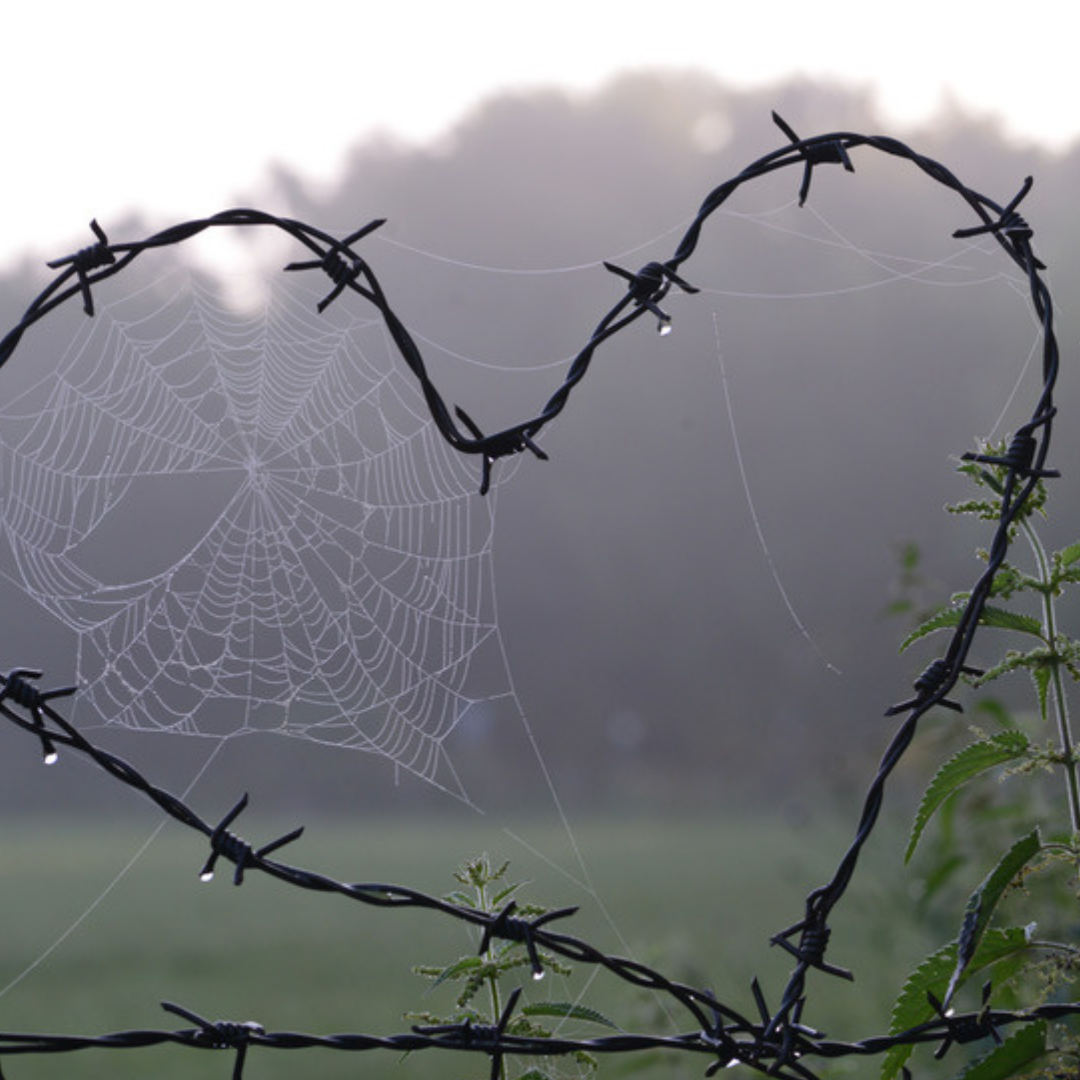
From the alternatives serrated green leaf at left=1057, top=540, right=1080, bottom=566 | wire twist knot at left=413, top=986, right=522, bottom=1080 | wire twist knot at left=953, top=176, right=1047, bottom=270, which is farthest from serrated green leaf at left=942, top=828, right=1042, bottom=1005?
wire twist knot at left=953, top=176, right=1047, bottom=270

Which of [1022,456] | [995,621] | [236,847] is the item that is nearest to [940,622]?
[995,621]

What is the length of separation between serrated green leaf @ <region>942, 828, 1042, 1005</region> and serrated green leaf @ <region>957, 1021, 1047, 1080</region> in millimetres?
69

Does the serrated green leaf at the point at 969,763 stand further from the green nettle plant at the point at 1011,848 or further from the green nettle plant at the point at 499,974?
the green nettle plant at the point at 499,974

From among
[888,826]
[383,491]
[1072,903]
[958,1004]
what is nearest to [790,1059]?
[1072,903]

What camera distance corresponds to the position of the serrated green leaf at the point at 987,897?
138cm

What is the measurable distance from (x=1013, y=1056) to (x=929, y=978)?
0.32ft

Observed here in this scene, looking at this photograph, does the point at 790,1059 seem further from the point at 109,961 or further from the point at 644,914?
the point at 109,961

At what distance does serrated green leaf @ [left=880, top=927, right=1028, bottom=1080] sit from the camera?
4.75 ft

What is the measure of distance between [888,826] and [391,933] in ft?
41.3

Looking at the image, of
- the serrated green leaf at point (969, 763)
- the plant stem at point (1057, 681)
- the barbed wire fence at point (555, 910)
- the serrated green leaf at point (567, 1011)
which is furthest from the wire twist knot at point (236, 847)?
the plant stem at point (1057, 681)

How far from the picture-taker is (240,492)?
149 inches

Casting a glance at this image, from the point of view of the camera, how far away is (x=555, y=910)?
133 centimetres

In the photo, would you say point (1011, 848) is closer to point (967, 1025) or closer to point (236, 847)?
point (967, 1025)

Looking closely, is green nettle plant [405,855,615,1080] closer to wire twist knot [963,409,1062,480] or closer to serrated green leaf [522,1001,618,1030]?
serrated green leaf [522,1001,618,1030]
